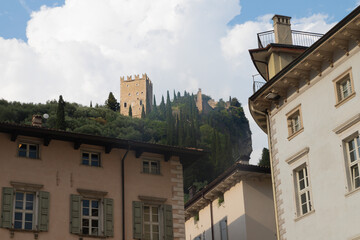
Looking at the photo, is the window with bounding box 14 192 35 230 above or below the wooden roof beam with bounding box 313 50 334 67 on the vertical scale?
below

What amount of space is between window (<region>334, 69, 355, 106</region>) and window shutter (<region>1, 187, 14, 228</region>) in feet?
43.0

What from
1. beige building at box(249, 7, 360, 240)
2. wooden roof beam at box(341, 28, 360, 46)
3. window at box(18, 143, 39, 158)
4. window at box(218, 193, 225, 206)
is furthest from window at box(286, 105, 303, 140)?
window at box(218, 193, 225, 206)

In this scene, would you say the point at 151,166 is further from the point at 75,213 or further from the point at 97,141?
the point at 75,213

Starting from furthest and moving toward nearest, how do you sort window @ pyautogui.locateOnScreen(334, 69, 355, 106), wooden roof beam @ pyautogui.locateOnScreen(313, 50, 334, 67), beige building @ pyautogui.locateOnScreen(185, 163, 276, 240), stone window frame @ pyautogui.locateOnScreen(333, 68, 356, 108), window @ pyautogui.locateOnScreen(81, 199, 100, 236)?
beige building @ pyautogui.locateOnScreen(185, 163, 276, 240) → window @ pyautogui.locateOnScreen(81, 199, 100, 236) → wooden roof beam @ pyautogui.locateOnScreen(313, 50, 334, 67) → window @ pyautogui.locateOnScreen(334, 69, 355, 106) → stone window frame @ pyautogui.locateOnScreen(333, 68, 356, 108)

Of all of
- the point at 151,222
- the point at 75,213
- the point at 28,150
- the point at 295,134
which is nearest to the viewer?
the point at 295,134

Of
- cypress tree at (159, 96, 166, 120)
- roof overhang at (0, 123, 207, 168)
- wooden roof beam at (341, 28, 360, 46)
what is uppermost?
cypress tree at (159, 96, 166, 120)

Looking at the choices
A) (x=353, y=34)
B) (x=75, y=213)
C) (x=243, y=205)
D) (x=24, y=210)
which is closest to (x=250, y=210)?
(x=243, y=205)

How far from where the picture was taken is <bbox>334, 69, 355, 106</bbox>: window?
2028 cm

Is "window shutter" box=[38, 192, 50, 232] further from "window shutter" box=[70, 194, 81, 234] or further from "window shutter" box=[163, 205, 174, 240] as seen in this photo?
"window shutter" box=[163, 205, 174, 240]

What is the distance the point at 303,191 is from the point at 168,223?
692cm

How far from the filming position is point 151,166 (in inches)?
1088

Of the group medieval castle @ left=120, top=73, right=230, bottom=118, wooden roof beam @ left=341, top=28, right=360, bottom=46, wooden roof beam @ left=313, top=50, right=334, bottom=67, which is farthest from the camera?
medieval castle @ left=120, top=73, right=230, bottom=118

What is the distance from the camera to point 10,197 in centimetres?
2348

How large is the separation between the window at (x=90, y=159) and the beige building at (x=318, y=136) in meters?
7.31
